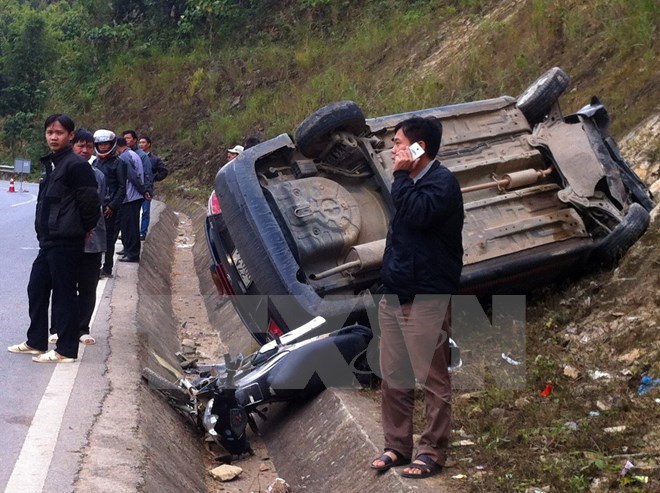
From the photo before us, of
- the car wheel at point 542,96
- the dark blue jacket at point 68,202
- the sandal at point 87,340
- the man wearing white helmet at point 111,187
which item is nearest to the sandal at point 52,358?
the sandal at point 87,340

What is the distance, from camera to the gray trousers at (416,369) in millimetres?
4758

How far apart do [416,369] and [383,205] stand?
2.91 meters

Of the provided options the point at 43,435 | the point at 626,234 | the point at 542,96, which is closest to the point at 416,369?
the point at 43,435

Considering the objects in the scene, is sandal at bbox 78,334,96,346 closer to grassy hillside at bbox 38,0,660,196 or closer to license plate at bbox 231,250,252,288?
license plate at bbox 231,250,252,288

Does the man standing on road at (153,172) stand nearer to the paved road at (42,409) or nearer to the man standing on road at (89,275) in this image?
the paved road at (42,409)

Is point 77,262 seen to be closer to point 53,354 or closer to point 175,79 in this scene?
point 53,354

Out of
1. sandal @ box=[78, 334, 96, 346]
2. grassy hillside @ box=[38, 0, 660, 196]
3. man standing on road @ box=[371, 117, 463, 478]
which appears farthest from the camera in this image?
grassy hillside @ box=[38, 0, 660, 196]

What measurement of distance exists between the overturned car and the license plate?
0.05 feet

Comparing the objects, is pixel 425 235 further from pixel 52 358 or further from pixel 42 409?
pixel 52 358

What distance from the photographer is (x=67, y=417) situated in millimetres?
5387

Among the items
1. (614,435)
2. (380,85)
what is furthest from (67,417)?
(380,85)

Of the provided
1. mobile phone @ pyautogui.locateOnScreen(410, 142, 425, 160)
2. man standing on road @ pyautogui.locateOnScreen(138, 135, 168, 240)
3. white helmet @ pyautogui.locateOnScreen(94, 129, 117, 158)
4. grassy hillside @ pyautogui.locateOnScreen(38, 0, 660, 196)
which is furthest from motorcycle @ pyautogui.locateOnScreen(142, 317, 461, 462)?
man standing on road @ pyautogui.locateOnScreen(138, 135, 168, 240)

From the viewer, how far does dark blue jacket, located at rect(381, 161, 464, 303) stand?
15.1 ft

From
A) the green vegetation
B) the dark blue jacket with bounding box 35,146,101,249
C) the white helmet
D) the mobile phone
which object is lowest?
the green vegetation
